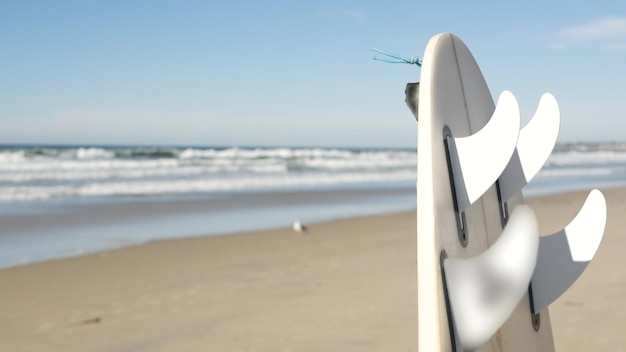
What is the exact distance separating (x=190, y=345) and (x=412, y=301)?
5.10 ft

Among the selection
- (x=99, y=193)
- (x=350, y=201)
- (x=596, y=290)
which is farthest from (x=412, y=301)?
(x=99, y=193)

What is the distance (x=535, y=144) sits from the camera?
206 cm

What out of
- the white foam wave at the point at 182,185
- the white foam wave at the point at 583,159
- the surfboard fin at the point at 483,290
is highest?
the surfboard fin at the point at 483,290

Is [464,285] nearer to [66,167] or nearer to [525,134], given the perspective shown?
[525,134]

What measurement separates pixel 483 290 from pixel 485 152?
0.37 m

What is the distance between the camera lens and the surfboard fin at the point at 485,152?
5.61 feet

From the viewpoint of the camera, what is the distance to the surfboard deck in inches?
64.9

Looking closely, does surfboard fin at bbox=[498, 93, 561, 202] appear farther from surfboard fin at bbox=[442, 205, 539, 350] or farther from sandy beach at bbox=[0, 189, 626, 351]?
sandy beach at bbox=[0, 189, 626, 351]

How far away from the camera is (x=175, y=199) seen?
41.4 ft

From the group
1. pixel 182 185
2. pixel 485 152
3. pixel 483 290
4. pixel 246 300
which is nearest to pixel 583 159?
pixel 182 185

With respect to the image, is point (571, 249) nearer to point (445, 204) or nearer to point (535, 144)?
point (535, 144)

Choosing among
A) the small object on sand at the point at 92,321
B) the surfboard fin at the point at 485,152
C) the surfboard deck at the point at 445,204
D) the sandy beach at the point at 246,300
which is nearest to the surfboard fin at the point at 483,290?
the surfboard deck at the point at 445,204

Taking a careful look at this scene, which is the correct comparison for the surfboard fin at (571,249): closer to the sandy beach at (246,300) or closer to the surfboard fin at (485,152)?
the surfboard fin at (485,152)

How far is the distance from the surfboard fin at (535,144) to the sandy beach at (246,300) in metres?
1.90
